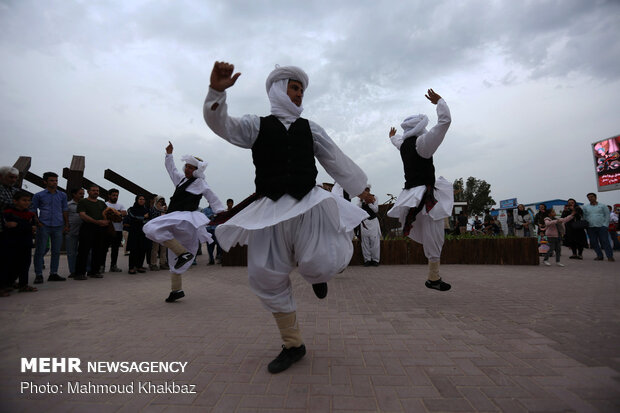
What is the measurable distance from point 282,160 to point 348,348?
172 centimetres

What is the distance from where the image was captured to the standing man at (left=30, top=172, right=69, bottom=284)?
648 centimetres

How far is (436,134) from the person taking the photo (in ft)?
13.4

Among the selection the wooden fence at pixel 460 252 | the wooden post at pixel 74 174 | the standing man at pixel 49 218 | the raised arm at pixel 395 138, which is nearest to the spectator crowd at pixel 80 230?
the standing man at pixel 49 218

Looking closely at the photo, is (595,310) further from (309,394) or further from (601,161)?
(601,161)

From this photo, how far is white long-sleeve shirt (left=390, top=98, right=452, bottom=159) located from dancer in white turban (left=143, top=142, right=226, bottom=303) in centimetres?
302

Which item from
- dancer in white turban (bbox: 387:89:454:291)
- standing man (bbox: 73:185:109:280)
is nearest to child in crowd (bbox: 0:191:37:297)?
standing man (bbox: 73:185:109:280)

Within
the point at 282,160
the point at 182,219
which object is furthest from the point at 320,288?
the point at 182,219

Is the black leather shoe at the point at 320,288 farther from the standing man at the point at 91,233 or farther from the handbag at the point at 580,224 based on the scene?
the handbag at the point at 580,224

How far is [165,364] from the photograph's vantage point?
2459mm

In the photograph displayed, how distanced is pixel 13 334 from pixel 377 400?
3746mm

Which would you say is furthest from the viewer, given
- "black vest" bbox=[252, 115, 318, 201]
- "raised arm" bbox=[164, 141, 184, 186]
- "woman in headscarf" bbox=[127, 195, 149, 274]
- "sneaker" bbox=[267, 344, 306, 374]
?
"woman in headscarf" bbox=[127, 195, 149, 274]

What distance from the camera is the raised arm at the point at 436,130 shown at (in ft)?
13.2

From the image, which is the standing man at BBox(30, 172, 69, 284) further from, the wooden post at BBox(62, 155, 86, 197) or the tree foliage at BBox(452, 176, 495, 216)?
the tree foliage at BBox(452, 176, 495, 216)

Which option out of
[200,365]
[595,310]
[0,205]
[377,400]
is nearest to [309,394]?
[377,400]
